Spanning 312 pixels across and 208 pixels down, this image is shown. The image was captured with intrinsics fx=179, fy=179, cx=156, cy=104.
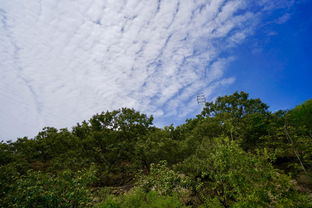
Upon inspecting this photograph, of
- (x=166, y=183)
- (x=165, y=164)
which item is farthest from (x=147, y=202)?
(x=165, y=164)

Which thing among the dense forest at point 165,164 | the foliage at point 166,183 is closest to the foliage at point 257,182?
the dense forest at point 165,164

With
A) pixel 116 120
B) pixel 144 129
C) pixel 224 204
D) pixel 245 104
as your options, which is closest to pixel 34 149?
pixel 116 120

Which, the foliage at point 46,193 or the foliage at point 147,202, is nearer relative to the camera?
the foliage at point 147,202

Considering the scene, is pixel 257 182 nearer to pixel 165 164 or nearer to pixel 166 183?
pixel 166 183

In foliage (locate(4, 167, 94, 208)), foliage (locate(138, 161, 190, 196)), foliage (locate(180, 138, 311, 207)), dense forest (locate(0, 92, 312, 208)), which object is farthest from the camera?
foliage (locate(138, 161, 190, 196))

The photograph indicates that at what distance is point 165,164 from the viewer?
1855cm

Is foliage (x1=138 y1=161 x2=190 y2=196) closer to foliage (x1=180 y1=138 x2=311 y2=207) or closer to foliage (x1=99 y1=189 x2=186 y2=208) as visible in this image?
foliage (x1=99 y1=189 x2=186 y2=208)

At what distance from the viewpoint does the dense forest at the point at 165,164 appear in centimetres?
1078

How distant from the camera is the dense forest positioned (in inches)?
424

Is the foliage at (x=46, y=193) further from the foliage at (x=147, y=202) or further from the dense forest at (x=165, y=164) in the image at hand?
the foliage at (x=147, y=202)

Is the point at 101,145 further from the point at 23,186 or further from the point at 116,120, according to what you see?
the point at 23,186

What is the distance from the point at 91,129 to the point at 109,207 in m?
24.9

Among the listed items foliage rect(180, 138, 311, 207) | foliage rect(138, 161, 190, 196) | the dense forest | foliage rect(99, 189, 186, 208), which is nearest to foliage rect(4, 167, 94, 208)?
the dense forest

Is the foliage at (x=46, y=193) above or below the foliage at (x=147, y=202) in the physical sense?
above
